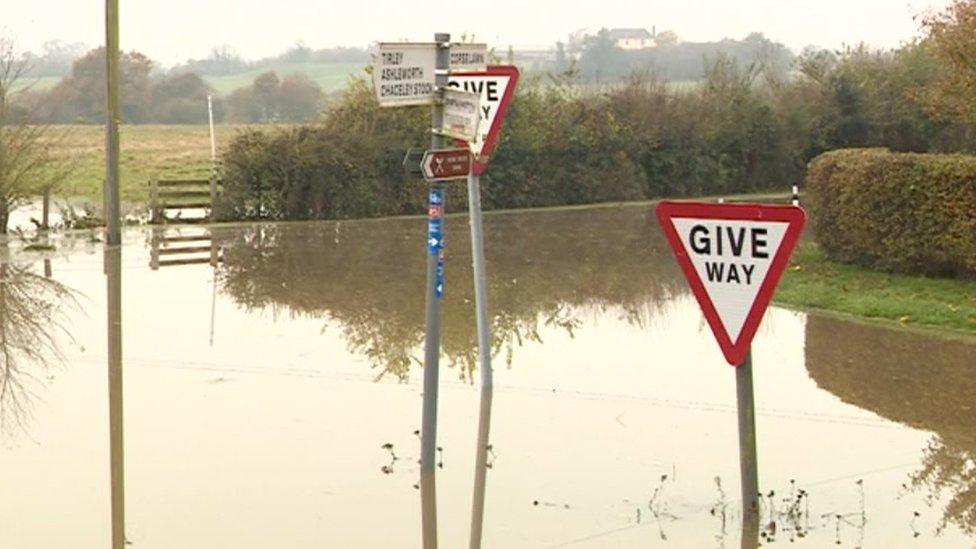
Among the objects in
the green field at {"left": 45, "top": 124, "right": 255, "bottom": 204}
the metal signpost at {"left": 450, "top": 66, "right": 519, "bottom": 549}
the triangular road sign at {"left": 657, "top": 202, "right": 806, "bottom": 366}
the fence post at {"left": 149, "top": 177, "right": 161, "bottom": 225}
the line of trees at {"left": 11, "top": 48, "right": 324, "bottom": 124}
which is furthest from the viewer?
the line of trees at {"left": 11, "top": 48, "right": 324, "bottom": 124}

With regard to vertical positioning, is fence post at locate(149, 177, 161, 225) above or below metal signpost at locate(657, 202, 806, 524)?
below

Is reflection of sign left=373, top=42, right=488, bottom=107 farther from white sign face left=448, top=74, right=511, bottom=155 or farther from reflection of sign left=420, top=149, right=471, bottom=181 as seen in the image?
white sign face left=448, top=74, right=511, bottom=155

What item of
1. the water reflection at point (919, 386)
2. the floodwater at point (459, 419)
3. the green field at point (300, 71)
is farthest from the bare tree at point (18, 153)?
the green field at point (300, 71)

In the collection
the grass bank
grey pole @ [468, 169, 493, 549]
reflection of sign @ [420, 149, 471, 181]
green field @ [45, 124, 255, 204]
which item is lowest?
green field @ [45, 124, 255, 204]

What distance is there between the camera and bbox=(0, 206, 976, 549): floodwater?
369 inches

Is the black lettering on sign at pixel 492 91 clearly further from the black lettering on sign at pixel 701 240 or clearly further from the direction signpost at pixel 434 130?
the black lettering on sign at pixel 701 240

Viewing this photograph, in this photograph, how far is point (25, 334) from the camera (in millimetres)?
16547

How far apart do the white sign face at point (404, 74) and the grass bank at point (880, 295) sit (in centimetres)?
852

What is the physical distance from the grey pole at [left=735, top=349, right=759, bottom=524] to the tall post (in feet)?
10.2

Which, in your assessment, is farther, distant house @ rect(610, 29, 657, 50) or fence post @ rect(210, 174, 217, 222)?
distant house @ rect(610, 29, 657, 50)

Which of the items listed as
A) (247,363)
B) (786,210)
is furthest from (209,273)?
(786,210)

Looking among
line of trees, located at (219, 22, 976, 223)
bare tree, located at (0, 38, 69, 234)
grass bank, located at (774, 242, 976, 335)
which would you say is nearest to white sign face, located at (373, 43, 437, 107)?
grass bank, located at (774, 242, 976, 335)

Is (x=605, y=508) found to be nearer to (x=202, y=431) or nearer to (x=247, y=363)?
(x=202, y=431)

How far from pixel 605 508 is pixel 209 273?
13.4 m
